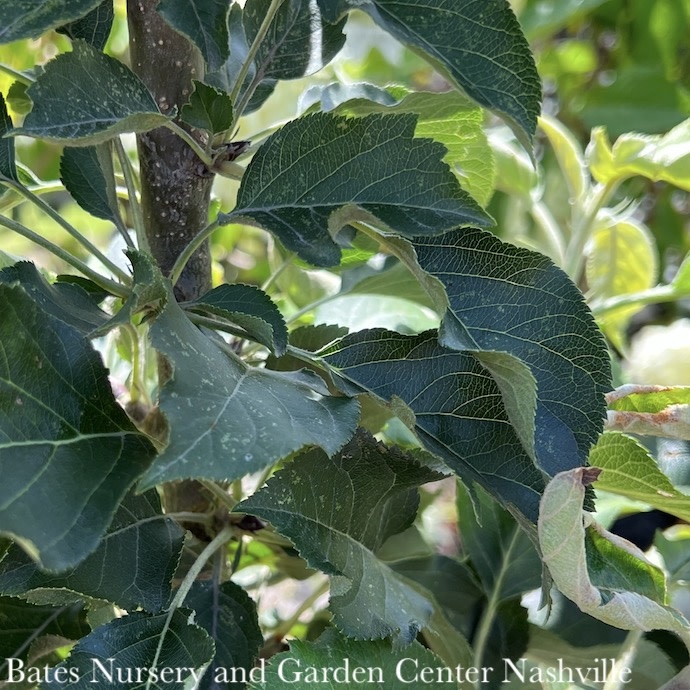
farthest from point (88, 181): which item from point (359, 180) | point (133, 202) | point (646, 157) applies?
point (646, 157)

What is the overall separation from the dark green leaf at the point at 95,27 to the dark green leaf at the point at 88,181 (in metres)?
0.05

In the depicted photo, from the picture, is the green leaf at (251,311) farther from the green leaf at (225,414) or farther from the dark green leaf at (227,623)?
the dark green leaf at (227,623)

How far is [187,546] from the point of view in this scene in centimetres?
37

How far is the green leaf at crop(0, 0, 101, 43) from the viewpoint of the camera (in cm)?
22

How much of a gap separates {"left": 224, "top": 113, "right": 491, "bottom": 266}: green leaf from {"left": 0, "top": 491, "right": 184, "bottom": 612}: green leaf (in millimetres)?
133

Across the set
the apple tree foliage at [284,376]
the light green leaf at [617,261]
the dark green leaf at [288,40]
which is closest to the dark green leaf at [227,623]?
the apple tree foliage at [284,376]

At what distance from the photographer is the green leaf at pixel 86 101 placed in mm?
240

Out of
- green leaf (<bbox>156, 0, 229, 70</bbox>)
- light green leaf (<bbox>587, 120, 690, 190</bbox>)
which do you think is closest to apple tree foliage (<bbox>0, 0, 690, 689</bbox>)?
green leaf (<bbox>156, 0, 229, 70</bbox>)

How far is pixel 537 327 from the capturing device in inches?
11.3

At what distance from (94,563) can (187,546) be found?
0.28ft

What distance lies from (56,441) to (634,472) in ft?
0.77

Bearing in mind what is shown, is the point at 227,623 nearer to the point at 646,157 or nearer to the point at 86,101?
the point at 86,101

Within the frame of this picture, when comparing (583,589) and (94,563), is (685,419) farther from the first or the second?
(94,563)

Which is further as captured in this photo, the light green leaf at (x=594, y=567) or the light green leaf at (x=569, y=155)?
the light green leaf at (x=569, y=155)
